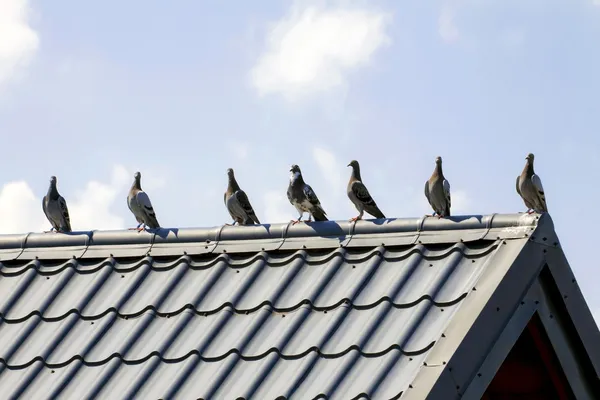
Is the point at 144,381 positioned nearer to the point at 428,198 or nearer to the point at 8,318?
the point at 8,318

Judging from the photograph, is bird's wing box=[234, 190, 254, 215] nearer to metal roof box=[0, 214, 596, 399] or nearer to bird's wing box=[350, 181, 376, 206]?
bird's wing box=[350, 181, 376, 206]

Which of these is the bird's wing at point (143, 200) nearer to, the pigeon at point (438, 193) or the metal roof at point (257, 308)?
the pigeon at point (438, 193)

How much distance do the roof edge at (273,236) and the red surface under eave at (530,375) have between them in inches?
23.3

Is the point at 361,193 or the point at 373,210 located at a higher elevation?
the point at 361,193

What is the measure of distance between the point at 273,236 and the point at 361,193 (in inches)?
Answer: 228

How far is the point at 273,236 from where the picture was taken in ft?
24.5

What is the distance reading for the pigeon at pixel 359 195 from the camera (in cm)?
1281

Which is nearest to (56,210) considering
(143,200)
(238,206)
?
(143,200)

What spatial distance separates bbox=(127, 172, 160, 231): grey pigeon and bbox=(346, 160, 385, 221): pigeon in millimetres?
1887

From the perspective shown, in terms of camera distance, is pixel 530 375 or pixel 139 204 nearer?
pixel 530 375

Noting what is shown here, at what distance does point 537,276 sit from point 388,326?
793 mm

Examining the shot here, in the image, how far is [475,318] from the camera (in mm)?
6297

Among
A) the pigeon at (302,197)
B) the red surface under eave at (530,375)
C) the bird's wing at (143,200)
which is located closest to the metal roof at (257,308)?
the red surface under eave at (530,375)

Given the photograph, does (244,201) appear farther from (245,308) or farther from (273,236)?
(245,308)
